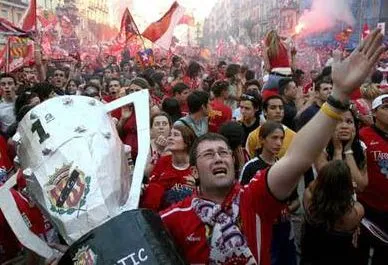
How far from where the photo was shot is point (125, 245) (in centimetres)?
254

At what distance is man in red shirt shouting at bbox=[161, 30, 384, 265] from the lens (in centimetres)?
266

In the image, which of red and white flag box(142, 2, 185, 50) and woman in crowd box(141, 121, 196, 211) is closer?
woman in crowd box(141, 121, 196, 211)

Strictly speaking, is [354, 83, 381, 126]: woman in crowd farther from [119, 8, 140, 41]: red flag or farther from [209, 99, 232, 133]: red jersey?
[119, 8, 140, 41]: red flag

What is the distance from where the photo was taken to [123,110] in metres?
6.70

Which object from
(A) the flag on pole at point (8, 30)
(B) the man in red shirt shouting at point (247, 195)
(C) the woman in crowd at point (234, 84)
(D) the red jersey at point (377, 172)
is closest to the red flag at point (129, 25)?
(A) the flag on pole at point (8, 30)

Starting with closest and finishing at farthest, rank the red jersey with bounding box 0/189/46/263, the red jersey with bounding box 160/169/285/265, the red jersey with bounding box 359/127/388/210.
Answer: the red jersey with bounding box 160/169/285/265 → the red jersey with bounding box 0/189/46/263 → the red jersey with bounding box 359/127/388/210

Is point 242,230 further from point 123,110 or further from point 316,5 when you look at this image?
point 316,5

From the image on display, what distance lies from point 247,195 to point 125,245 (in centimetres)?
70

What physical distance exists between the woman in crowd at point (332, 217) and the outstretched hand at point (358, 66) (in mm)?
1754

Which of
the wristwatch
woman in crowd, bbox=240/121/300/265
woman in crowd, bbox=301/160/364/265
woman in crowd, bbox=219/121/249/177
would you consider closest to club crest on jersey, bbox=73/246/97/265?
the wristwatch

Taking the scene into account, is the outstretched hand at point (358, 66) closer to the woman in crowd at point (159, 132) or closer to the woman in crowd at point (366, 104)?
the woman in crowd at point (159, 132)

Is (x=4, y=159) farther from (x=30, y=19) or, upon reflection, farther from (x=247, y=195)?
(x=30, y=19)

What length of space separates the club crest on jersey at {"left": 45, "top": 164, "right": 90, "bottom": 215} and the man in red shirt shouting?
0.48 meters

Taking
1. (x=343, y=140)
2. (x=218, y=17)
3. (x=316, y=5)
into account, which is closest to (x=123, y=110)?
(x=343, y=140)
